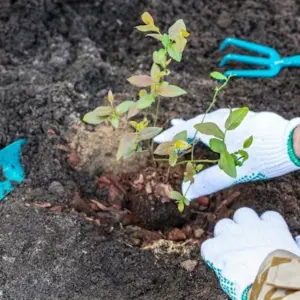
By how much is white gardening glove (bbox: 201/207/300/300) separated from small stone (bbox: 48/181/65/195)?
475mm

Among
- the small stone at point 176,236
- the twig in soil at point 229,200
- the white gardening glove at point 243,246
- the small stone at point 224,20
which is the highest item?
the small stone at point 224,20

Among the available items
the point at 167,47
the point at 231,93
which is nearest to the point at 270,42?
the point at 231,93

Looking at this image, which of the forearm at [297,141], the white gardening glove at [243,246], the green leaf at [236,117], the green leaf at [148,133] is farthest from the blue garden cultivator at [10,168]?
the forearm at [297,141]

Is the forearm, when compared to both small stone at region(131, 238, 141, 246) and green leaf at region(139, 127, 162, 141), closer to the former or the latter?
green leaf at region(139, 127, 162, 141)

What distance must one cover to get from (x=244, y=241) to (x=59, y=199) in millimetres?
582

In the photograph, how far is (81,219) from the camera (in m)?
1.76

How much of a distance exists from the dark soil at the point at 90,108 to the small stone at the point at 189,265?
15mm

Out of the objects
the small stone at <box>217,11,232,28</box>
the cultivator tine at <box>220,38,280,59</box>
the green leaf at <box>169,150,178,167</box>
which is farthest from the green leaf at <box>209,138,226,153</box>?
the small stone at <box>217,11,232,28</box>

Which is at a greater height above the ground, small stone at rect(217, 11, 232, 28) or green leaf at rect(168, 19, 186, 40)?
green leaf at rect(168, 19, 186, 40)

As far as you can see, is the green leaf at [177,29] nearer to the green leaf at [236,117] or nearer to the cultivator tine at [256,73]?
the green leaf at [236,117]

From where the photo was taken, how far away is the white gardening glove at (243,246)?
1.58 meters

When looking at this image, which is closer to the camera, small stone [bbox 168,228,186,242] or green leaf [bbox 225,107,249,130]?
green leaf [bbox 225,107,249,130]

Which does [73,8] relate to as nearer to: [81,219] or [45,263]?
[81,219]

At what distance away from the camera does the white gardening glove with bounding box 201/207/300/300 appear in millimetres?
1579
